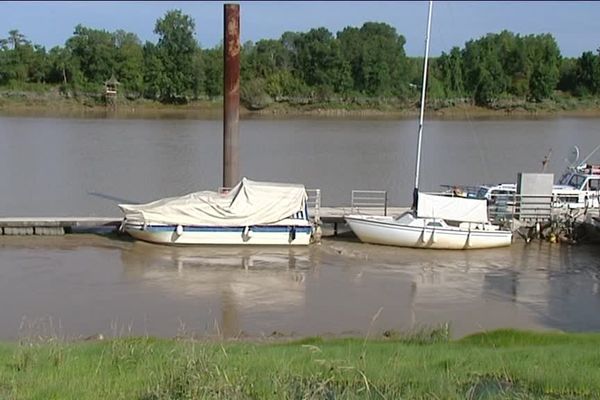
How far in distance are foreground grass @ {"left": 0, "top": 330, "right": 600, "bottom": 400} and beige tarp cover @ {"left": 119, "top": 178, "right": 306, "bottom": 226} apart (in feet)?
44.8

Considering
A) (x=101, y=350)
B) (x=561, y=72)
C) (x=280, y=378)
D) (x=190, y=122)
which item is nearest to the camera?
(x=280, y=378)

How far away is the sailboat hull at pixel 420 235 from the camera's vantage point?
2638 centimetres

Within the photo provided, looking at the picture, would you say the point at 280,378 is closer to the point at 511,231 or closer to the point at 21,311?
the point at 21,311

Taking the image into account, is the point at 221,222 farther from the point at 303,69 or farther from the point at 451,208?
the point at 303,69

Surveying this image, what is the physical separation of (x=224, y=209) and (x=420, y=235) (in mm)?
6476

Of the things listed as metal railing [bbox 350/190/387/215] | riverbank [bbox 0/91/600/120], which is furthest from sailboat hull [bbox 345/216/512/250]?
riverbank [bbox 0/91/600/120]

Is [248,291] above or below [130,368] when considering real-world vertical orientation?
below

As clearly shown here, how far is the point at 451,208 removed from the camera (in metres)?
26.9

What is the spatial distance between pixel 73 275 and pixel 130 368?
523 inches

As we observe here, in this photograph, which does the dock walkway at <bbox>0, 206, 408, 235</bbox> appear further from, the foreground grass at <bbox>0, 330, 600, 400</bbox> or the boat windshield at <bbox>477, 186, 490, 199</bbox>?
the foreground grass at <bbox>0, 330, 600, 400</bbox>

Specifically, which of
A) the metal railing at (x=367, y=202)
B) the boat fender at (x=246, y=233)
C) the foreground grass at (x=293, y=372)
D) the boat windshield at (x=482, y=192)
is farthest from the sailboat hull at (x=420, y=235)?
the foreground grass at (x=293, y=372)

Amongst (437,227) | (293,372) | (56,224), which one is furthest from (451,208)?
(293,372)

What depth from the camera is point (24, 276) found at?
22.4m

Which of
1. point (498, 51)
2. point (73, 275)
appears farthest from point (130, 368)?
point (498, 51)
